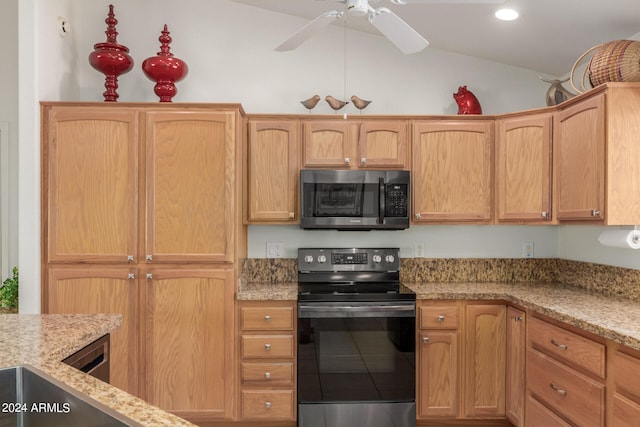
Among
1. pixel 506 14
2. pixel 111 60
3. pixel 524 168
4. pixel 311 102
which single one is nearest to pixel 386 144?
pixel 311 102

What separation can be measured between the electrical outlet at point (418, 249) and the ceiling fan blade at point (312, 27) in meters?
1.85

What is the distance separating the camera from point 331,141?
3146 mm

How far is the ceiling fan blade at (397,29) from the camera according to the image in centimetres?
179

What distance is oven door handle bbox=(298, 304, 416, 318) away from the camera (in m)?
2.83

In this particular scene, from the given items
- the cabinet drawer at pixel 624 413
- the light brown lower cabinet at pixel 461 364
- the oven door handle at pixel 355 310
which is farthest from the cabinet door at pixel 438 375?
the cabinet drawer at pixel 624 413

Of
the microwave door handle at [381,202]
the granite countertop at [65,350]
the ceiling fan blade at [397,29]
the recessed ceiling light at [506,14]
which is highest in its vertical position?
the recessed ceiling light at [506,14]

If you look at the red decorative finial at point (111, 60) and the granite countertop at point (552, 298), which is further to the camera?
the red decorative finial at point (111, 60)

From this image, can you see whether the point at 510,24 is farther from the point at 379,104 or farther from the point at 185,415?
the point at 185,415

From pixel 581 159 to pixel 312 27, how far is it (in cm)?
170

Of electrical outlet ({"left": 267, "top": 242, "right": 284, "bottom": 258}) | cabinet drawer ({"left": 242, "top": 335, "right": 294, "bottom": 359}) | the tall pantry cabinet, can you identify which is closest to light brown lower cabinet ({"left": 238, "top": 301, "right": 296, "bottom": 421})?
cabinet drawer ({"left": 242, "top": 335, "right": 294, "bottom": 359})

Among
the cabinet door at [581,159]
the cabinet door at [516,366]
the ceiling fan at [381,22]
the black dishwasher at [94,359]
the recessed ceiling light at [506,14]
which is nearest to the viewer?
the black dishwasher at [94,359]

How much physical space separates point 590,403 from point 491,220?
132 cm

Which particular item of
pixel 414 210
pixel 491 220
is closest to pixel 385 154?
pixel 414 210

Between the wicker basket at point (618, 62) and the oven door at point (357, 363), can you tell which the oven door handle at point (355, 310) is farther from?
the wicker basket at point (618, 62)
